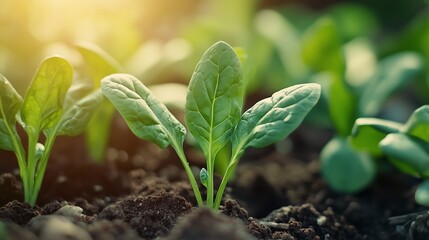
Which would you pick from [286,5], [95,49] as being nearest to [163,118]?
[95,49]

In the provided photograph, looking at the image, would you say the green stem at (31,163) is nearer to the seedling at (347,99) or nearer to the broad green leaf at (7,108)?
the broad green leaf at (7,108)

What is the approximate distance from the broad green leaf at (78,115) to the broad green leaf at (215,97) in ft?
1.00

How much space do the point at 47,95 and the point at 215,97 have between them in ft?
1.45

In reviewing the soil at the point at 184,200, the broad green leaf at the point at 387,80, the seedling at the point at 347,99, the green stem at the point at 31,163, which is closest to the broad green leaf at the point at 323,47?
the seedling at the point at 347,99

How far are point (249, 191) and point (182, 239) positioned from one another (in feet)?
3.18

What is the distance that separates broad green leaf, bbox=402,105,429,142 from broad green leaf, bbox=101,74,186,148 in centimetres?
66

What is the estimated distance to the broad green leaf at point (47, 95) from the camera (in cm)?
174

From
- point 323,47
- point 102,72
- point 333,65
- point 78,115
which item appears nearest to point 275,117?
point 78,115

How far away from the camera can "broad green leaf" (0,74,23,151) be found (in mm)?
1734

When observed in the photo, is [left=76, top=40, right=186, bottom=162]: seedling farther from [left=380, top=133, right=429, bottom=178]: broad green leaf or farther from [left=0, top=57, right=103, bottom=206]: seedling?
[left=380, top=133, right=429, bottom=178]: broad green leaf

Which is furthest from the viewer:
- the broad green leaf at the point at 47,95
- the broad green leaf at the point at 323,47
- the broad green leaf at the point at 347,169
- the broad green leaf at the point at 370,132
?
the broad green leaf at the point at 323,47

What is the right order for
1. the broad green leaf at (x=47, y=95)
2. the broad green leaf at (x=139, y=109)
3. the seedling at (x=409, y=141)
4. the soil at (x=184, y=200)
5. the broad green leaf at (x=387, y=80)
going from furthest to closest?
the broad green leaf at (x=387, y=80) < the seedling at (x=409, y=141) < the broad green leaf at (x=47, y=95) < the broad green leaf at (x=139, y=109) < the soil at (x=184, y=200)

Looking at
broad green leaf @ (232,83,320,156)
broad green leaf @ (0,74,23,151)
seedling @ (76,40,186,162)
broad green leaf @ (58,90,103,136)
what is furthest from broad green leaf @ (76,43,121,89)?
broad green leaf @ (232,83,320,156)

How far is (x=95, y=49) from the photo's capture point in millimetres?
2047
